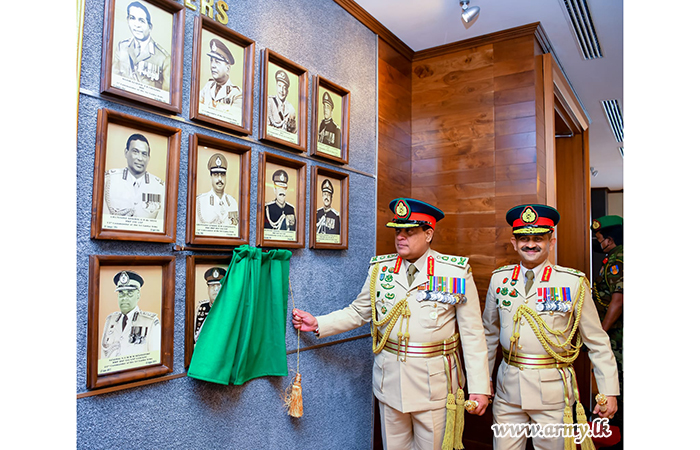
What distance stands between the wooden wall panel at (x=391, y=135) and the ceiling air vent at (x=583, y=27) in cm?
112

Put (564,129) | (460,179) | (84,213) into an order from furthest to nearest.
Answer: (564,129) → (460,179) → (84,213)

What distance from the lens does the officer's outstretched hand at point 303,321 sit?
7.43 ft

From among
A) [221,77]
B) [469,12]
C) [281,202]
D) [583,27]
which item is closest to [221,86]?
[221,77]

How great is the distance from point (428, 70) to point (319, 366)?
229cm

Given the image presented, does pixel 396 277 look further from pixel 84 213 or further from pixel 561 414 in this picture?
pixel 84 213

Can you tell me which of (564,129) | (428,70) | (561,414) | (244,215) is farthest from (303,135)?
(564,129)

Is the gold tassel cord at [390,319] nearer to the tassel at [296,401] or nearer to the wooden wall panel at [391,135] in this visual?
the tassel at [296,401]

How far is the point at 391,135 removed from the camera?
10.5ft

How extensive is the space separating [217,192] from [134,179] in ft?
1.21

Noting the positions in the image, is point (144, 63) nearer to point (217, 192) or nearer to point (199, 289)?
point (217, 192)

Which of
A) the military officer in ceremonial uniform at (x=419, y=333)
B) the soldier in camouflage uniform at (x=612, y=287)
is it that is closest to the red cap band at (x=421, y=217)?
the military officer in ceremonial uniform at (x=419, y=333)

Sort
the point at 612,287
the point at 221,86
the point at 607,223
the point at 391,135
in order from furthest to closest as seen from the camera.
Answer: the point at 607,223 < the point at 612,287 < the point at 391,135 < the point at 221,86

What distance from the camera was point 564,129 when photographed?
4742 mm

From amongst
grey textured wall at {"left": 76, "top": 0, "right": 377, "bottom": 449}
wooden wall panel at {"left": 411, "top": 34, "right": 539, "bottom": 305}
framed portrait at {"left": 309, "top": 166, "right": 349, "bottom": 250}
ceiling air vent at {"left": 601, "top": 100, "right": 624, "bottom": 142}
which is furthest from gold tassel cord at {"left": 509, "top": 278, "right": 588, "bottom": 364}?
ceiling air vent at {"left": 601, "top": 100, "right": 624, "bottom": 142}
